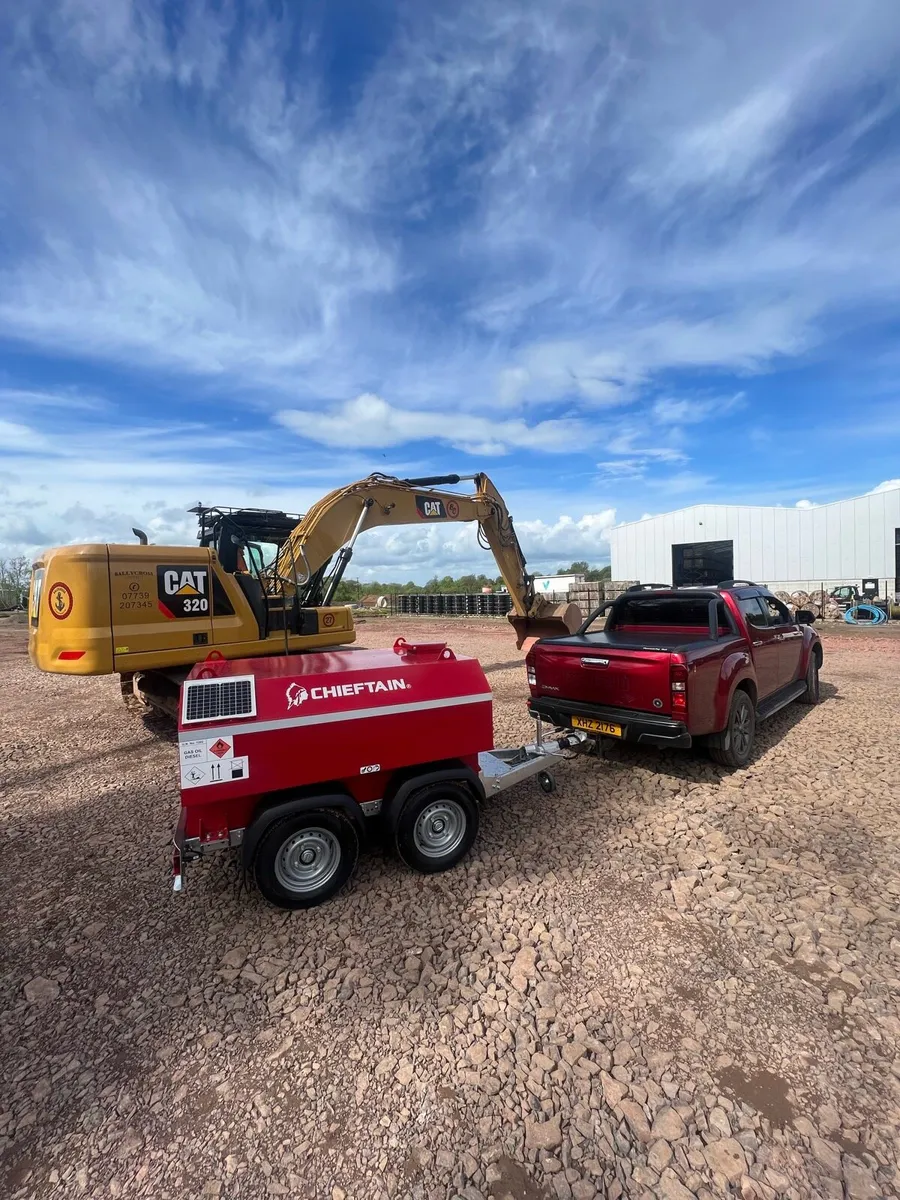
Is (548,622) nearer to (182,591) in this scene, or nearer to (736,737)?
Answer: (736,737)

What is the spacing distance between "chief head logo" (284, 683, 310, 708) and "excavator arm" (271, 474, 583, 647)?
4449 millimetres

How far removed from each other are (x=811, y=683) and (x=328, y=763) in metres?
7.56

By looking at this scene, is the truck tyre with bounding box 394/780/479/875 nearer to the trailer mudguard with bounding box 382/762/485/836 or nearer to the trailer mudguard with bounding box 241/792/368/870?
the trailer mudguard with bounding box 382/762/485/836

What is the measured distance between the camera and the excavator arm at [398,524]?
8.16 m

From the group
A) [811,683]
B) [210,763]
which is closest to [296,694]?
[210,763]

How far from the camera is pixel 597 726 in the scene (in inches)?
218

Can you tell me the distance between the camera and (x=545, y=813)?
4812 mm

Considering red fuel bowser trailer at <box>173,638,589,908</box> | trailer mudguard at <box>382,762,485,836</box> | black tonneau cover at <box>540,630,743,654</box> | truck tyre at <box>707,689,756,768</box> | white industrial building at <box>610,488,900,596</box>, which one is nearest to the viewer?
red fuel bowser trailer at <box>173,638,589,908</box>

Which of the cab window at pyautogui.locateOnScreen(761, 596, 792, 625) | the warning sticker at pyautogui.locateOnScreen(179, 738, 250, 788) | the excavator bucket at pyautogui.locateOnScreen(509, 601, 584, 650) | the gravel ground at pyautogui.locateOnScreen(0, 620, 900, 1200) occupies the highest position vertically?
the cab window at pyautogui.locateOnScreen(761, 596, 792, 625)

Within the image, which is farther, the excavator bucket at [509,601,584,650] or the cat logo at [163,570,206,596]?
the excavator bucket at [509,601,584,650]

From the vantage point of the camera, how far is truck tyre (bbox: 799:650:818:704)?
26.4 feet

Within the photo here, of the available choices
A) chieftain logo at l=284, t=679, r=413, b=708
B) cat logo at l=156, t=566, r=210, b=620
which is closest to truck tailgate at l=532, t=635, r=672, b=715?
chieftain logo at l=284, t=679, r=413, b=708

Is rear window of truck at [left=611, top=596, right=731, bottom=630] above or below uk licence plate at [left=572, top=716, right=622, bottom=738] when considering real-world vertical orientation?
above

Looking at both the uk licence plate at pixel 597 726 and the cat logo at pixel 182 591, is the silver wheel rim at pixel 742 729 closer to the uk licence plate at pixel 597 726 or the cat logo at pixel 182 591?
the uk licence plate at pixel 597 726
